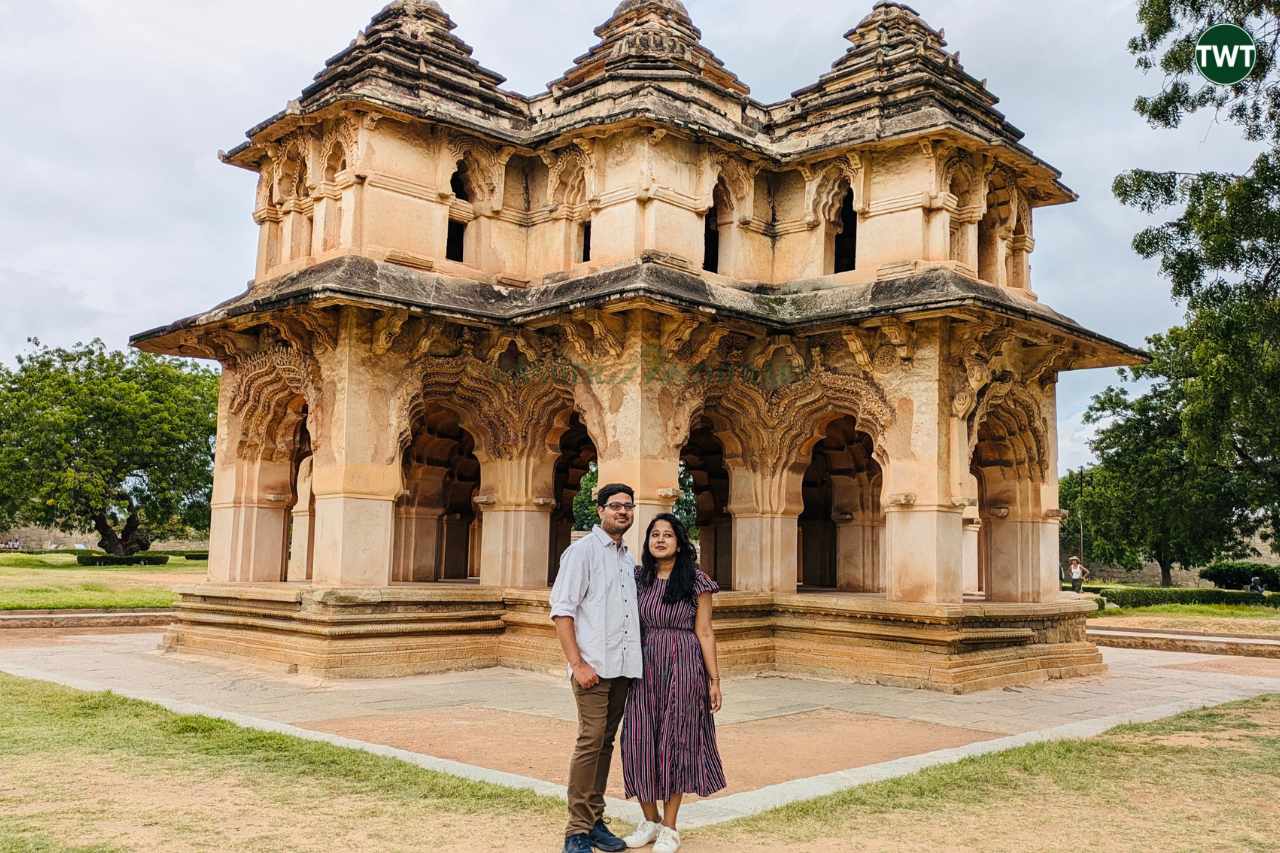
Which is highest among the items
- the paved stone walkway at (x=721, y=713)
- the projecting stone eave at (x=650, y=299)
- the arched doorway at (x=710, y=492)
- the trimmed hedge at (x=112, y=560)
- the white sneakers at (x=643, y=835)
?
the projecting stone eave at (x=650, y=299)

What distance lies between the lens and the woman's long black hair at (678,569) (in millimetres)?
5961

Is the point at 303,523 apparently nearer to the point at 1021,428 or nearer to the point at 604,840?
the point at 1021,428

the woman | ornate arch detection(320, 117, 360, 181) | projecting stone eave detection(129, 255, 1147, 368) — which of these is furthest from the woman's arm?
ornate arch detection(320, 117, 360, 181)

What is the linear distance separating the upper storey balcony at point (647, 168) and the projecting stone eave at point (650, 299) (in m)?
0.33

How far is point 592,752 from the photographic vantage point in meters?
5.70

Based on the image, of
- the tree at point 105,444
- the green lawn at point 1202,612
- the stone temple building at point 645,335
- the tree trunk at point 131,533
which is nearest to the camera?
the stone temple building at point 645,335

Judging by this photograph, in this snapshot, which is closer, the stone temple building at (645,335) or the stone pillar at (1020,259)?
the stone temple building at (645,335)

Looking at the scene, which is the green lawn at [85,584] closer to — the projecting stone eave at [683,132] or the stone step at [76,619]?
the stone step at [76,619]

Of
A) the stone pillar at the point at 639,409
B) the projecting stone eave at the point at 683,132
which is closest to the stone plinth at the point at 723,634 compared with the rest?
the stone pillar at the point at 639,409

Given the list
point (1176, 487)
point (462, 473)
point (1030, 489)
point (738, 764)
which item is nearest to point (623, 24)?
point (462, 473)

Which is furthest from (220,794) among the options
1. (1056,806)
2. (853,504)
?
(853,504)

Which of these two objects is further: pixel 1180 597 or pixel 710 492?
pixel 1180 597

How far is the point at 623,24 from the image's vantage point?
658 inches

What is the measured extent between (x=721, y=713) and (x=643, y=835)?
5.03 m
